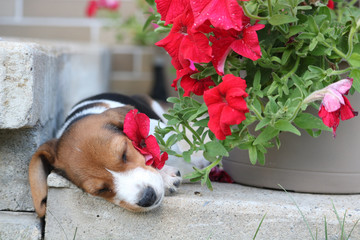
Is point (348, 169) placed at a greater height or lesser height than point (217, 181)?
greater

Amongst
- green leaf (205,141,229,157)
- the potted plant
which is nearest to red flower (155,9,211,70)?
the potted plant

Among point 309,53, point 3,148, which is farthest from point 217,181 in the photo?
point 3,148

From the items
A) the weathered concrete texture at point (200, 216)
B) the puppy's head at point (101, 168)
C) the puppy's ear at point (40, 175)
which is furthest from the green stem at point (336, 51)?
the puppy's ear at point (40, 175)

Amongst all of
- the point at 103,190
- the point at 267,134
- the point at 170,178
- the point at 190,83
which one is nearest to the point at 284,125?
the point at 267,134

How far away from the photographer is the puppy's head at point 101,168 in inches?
97.8

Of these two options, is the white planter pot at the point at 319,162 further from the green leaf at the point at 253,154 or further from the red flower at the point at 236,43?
the red flower at the point at 236,43

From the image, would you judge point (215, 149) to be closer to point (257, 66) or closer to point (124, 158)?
point (257, 66)

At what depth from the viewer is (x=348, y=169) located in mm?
2576

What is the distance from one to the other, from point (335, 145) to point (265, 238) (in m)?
0.59

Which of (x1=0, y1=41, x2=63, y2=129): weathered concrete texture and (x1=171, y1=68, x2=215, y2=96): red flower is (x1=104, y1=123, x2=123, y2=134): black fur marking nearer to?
(x1=0, y1=41, x2=63, y2=129): weathered concrete texture

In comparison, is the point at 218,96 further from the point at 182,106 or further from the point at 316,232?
the point at 316,232

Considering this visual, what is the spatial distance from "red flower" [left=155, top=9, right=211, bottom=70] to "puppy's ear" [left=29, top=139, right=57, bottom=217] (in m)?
0.99

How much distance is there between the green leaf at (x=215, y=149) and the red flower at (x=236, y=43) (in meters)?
0.36

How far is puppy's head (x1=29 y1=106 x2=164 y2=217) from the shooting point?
248 cm
